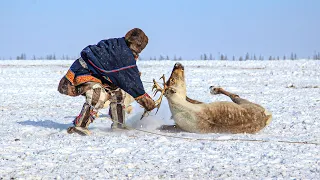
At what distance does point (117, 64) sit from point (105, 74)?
0.69ft

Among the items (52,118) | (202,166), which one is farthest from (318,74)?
(202,166)

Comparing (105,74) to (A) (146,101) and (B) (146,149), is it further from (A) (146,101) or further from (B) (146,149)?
(B) (146,149)

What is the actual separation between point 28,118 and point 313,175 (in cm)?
614

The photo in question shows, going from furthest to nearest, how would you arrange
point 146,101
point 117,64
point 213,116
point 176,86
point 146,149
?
point 176,86 → point 213,116 → point 146,101 → point 117,64 → point 146,149

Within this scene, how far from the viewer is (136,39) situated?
8.17 m

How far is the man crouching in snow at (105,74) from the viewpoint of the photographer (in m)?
8.09

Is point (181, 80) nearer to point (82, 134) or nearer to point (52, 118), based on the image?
point (82, 134)

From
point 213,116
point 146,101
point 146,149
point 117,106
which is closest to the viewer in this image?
point 146,149

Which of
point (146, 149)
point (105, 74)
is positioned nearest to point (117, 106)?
point (105, 74)

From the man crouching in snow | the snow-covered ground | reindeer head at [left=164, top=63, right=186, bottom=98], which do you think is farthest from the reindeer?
the man crouching in snow

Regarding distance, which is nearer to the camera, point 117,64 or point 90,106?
point 117,64

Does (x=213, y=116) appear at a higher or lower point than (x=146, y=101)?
lower

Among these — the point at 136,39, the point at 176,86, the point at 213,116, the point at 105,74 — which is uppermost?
the point at 136,39

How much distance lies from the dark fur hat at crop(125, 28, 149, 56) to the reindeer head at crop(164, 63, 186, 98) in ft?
3.15
